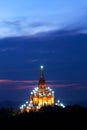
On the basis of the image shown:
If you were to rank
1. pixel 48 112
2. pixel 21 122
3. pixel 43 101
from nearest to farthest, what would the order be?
pixel 21 122 < pixel 48 112 < pixel 43 101

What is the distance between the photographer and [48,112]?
64.2m

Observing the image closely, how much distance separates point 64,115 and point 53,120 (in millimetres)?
2082

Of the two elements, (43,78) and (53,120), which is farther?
(43,78)

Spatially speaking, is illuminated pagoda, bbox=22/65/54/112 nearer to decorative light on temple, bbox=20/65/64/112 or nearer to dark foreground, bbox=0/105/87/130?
decorative light on temple, bbox=20/65/64/112

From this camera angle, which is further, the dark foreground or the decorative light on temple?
the decorative light on temple

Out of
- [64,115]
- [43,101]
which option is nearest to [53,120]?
[64,115]

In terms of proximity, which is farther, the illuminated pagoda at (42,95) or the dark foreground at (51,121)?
the illuminated pagoda at (42,95)

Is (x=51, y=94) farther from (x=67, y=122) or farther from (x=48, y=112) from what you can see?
(x=67, y=122)

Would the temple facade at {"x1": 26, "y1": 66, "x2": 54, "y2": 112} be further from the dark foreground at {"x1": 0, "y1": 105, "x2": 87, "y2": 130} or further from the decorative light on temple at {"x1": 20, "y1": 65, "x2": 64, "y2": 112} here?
the dark foreground at {"x1": 0, "y1": 105, "x2": 87, "y2": 130}

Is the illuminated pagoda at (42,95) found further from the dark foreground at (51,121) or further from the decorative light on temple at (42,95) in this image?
the dark foreground at (51,121)

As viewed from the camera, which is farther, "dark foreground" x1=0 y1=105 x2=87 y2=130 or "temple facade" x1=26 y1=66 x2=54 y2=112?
"temple facade" x1=26 y1=66 x2=54 y2=112

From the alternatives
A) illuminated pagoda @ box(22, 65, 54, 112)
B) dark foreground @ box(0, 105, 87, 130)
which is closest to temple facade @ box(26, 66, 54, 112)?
illuminated pagoda @ box(22, 65, 54, 112)

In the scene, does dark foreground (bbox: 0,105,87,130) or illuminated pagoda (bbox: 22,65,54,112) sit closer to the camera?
dark foreground (bbox: 0,105,87,130)

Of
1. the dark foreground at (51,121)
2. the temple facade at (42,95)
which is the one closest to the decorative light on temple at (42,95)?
the temple facade at (42,95)
